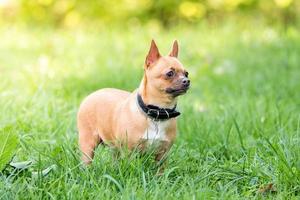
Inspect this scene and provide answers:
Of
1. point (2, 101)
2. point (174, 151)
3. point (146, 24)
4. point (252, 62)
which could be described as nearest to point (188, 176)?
point (174, 151)

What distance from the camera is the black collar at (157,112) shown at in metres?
3.77

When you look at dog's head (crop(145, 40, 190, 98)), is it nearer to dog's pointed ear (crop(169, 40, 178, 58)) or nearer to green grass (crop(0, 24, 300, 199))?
dog's pointed ear (crop(169, 40, 178, 58))

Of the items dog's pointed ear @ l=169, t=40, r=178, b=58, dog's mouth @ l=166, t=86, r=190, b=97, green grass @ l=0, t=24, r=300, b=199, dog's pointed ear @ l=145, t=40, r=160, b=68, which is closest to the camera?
green grass @ l=0, t=24, r=300, b=199

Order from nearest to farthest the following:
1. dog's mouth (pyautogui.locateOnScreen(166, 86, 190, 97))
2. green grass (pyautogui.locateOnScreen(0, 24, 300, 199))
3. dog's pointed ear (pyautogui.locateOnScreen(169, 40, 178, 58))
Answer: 1. green grass (pyautogui.locateOnScreen(0, 24, 300, 199))
2. dog's mouth (pyautogui.locateOnScreen(166, 86, 190, 97))
3. dog's pointed ear (pyautogui.locateOnScreen(169, 40, 178, 58))

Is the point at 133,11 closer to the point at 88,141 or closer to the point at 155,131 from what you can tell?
the point at 88,141

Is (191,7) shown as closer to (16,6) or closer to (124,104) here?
(16,6)

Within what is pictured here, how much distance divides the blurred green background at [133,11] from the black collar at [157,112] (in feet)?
23.0

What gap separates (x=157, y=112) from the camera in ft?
12.4

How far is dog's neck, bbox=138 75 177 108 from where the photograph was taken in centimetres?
384

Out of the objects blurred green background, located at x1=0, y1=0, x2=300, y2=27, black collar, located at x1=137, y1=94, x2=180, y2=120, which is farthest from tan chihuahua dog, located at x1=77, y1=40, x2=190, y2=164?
blurred green background, located at x1=0, y1=0, x2=300, y2=27

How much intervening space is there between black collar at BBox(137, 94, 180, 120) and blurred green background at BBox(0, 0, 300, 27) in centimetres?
700

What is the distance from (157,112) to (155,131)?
0.33 ft

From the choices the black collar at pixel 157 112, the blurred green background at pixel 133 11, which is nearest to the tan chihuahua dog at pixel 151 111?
the black collar at pixel 157 112

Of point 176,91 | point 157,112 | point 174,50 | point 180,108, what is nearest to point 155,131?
point 157,112
